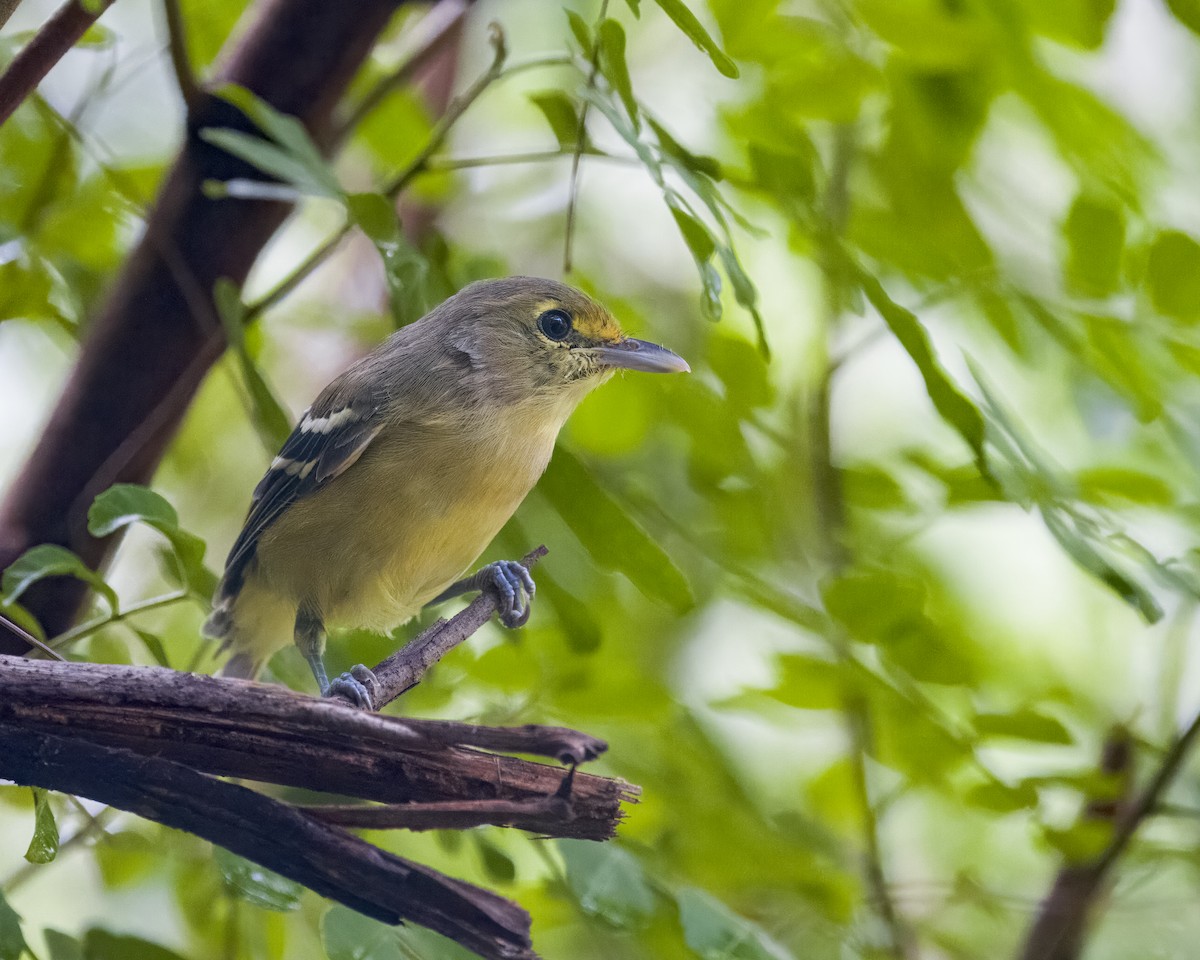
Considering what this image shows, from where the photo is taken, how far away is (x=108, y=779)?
1.82 meters

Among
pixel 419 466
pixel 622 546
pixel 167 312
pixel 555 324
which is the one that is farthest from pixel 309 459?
pixel 622 546

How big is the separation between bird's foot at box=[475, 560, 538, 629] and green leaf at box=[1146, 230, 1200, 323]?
4.95 ft

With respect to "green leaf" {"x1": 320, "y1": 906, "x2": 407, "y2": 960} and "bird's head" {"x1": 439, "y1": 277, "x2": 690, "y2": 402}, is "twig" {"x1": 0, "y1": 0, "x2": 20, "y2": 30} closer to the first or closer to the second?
"bird's head" {"x1": 439, "y1": 277, "x2": 690, "y2": 402}

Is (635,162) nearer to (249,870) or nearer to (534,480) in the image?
(534,480)

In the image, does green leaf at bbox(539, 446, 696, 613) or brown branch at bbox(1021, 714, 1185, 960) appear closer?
green leaf at bbox(539, 446, 696, 613)

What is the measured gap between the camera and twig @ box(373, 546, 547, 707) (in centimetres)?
197

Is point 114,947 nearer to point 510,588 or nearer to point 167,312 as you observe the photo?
point 510,588

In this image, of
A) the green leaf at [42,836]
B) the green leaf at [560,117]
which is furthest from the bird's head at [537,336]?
the green leaf at [42,836]

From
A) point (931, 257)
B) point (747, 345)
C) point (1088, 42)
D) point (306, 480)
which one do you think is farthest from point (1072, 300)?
point (306, 480)

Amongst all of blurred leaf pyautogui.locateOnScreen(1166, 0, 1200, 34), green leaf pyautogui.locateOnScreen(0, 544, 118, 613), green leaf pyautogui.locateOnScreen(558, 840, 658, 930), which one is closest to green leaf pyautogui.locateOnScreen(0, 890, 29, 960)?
green leaf pyautogui.locateOnScreen(0, 544, 118, 613)

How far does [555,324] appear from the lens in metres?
2.99

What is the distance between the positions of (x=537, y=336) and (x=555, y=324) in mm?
64

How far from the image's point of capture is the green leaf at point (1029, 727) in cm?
250

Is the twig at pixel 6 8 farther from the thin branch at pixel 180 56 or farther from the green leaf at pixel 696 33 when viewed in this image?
the green leaf at pixel 696 33
